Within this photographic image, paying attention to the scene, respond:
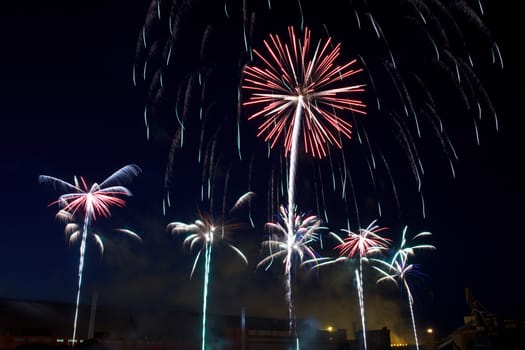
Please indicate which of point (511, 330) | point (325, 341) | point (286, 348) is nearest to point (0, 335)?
point (286, 348)

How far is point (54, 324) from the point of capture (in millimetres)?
39812

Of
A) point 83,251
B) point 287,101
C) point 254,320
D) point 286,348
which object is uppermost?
point 287,101

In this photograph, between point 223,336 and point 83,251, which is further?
point 223,336

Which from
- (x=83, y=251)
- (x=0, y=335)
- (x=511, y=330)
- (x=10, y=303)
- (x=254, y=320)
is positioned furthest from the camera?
(x=254, y=320)

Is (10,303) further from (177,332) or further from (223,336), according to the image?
(223,336)

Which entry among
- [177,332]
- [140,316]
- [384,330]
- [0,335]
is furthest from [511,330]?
[0,335]

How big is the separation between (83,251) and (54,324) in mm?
12843

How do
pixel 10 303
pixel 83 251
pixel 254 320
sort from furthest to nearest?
1. pixel 254 320
2. pixel 10 303
3. pixel 83 251

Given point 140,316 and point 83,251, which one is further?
point 140,316

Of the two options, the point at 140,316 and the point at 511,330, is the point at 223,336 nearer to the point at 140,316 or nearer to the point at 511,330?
the point at 140,316

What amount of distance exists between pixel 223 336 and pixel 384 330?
75.1 feet

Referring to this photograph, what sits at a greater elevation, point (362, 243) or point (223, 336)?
point (362, 243)

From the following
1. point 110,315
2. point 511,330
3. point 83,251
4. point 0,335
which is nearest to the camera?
point 83,251

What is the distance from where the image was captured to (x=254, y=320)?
5684 centimetres
